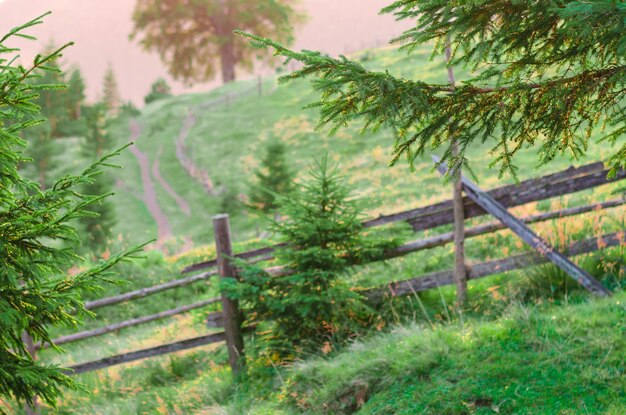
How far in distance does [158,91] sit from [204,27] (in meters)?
13.5

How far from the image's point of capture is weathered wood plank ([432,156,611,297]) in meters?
6.02

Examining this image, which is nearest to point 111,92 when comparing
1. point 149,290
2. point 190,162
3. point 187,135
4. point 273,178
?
point 187,135

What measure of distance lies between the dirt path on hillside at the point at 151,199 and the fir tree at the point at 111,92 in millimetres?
11340

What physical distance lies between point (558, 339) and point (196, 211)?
21856 mm


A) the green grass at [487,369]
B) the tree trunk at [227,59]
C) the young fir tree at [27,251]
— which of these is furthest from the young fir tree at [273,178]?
the tree trunk at [227,59]

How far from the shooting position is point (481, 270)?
6723 mm

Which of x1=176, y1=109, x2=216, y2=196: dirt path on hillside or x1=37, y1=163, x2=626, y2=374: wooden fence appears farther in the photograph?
x1=176, y1=109, x2=216, y2=196: dirt path on hillside

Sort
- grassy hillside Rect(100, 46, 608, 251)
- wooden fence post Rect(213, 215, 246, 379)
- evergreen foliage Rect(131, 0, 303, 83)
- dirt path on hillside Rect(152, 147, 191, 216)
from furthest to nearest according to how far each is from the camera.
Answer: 1. evergreen foliage Rect(131, 0, 303, 83)
2. dirt path on hillside Rect(152, 147, 191, 216)
3. grassy hillside Rect(100, 46, 608, 251)
4. wooden fence post Rect(213, 215, 246, 379)

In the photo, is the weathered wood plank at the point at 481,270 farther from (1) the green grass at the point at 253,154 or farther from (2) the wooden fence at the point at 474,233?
(1) the green grass at the point at 253,154

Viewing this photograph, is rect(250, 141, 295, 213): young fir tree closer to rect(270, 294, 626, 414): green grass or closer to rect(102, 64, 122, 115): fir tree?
rect(270, 294, 626, 414): green grass

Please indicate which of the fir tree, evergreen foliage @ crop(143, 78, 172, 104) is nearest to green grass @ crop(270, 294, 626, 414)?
the fir tree

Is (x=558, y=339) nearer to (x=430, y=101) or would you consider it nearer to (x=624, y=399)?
(x=624, y=399)

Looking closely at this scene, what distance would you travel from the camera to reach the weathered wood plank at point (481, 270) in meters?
6.47

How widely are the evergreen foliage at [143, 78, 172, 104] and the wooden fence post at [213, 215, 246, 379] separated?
48.9 m
